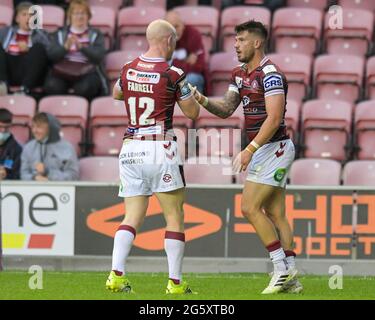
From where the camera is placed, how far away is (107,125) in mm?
16297

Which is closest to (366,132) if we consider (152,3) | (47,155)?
(47,155)

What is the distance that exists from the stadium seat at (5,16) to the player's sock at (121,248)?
25.8ft

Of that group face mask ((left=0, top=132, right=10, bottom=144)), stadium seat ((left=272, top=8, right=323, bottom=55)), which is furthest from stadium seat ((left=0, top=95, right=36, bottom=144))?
stadium seat ((left=272, top=8, right=323, bottom=55))

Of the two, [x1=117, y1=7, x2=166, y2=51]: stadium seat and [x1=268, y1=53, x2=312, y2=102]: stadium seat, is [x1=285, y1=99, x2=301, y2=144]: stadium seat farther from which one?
[x1=117, y1=7, x2=166, y2=51]: stadium seat

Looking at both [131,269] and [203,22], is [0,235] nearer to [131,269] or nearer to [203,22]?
[131,269]

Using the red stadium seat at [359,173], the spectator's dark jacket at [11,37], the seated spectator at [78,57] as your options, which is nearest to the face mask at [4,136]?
the seated spectator at [78,57]

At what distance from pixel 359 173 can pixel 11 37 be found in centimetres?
512

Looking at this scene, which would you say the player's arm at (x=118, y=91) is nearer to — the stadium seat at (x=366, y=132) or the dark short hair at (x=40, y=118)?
the dark short hair at (x=40, y=118)

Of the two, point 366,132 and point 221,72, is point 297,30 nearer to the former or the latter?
point 221,72

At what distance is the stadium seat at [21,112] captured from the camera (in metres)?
16.4

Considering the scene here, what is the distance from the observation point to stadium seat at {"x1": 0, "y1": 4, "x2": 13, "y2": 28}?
706 inches

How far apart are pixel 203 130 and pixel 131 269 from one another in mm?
2389

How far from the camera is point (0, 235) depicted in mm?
13680

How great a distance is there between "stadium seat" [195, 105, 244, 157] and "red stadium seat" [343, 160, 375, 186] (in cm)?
133
